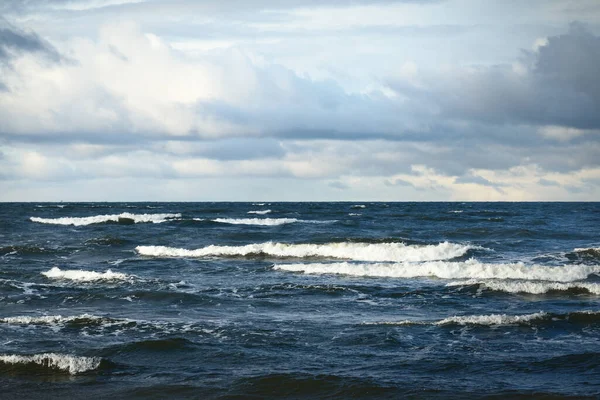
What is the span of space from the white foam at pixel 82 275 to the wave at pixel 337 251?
8961mm

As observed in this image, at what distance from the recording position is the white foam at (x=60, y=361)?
11.9m

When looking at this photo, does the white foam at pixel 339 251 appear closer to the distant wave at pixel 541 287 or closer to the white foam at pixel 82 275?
the white foam at pixel 82 275

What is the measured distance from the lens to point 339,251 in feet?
112

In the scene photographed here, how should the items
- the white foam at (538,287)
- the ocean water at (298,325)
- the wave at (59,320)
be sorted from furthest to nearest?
the white foam at (538,287)
the wave at (59,320)
the ocean water at (298,325)

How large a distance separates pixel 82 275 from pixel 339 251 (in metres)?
14.1

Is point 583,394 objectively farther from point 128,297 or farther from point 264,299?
point 128,297

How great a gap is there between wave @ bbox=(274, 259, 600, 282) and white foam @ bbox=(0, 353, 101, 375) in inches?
601

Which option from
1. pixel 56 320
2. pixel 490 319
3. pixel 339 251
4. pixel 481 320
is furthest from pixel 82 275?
pixel 490 319

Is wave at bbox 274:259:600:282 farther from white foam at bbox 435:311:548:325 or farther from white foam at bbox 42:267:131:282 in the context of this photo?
white foam at bbox 435:311:548:325

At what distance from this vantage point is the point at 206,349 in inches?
532

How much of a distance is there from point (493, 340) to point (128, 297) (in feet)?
37.8

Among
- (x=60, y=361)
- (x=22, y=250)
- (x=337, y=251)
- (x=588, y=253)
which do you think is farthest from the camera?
(x=337, y=251)

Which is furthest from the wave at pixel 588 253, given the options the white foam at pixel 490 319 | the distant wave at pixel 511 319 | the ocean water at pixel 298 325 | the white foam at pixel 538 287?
the white foam at pixel 490 319

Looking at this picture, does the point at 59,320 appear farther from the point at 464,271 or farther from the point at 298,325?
the point at 464,271
